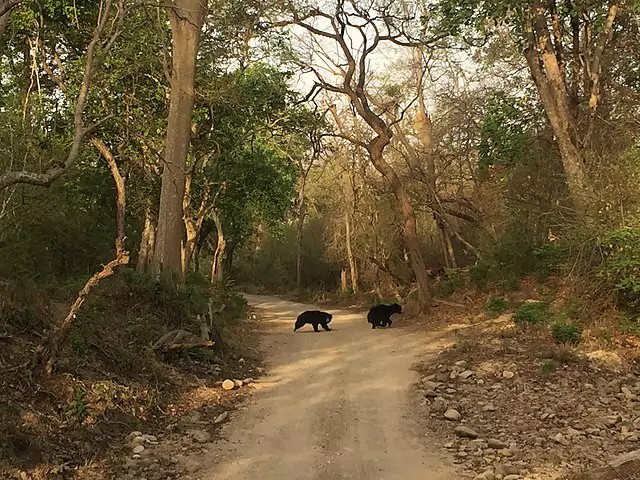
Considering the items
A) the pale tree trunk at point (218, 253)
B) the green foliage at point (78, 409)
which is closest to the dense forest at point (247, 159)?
the green foliage at point (78, 409)

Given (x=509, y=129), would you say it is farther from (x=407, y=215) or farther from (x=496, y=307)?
(x=496, y=307)

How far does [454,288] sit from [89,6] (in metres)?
12.8

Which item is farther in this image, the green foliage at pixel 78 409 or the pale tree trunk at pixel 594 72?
the pale tree trunk at pixel 594 72

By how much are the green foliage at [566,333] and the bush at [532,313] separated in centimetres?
131

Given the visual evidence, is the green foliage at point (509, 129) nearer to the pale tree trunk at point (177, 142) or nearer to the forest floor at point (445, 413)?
the forest floor at point (445, 413)

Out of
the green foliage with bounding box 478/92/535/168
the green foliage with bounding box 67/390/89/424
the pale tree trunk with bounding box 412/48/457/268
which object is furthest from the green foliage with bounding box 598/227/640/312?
the pale tree trunk with bounding box 412/48/457/268

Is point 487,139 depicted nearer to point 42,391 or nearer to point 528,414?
point 528,414

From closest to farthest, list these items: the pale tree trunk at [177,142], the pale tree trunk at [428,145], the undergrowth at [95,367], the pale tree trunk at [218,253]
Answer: the undergrowth at [95,367] < the pale tree trunk at [177,142] < the pale tree trunk at [428,145] < the pale tree trunk at [218,253]

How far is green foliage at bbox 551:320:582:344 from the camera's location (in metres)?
9.99

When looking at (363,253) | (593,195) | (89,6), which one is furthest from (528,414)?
(363,253)

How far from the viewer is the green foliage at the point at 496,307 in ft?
45.7

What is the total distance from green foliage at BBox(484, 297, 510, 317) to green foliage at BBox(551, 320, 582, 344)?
3446mm

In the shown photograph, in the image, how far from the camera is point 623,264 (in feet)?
31.1

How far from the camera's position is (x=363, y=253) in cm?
2736
